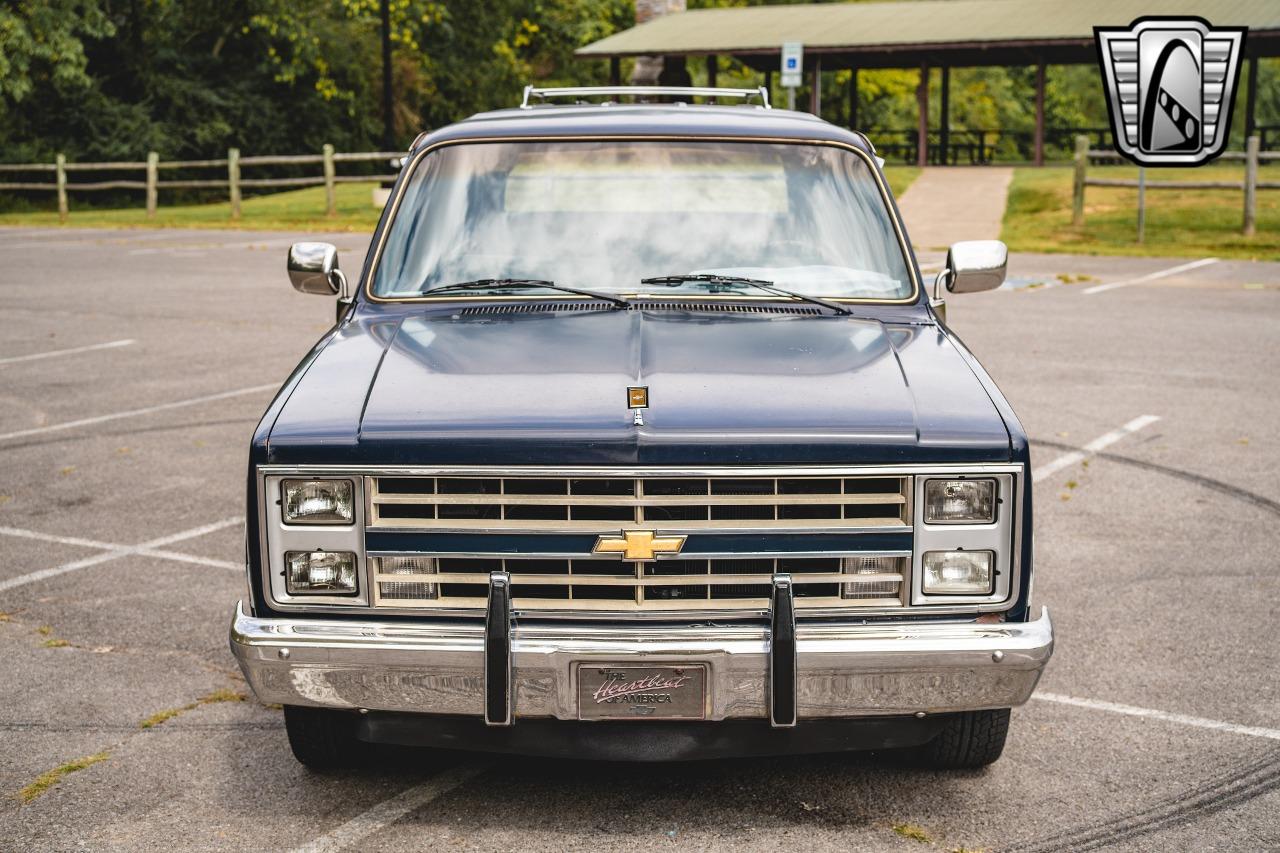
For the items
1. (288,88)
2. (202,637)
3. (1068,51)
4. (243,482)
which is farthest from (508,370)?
(288,88)

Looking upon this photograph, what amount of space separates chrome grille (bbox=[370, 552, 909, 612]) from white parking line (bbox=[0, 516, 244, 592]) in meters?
2.97

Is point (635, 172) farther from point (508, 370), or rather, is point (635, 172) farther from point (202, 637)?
point (202, 637)

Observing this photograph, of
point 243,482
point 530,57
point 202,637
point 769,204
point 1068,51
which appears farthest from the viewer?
point 530,57

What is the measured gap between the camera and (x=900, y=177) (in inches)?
1316

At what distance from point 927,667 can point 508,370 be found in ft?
4.43

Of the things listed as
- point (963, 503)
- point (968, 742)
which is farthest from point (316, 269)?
point (968, 742)

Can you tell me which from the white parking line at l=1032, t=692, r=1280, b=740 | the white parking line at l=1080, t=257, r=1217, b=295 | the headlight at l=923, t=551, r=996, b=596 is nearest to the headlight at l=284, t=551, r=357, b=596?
the headlight at l=923, t=551, r=996, b=596

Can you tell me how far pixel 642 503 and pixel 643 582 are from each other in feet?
0.66

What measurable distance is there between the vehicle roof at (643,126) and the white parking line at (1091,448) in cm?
300

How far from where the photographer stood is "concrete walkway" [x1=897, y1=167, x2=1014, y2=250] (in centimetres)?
2508

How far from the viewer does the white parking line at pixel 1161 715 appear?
4598 mm

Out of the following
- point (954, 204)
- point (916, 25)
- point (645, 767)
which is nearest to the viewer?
point (645, 767)

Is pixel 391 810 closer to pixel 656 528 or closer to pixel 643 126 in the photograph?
pixel 656 528

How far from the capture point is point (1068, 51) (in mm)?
37875
